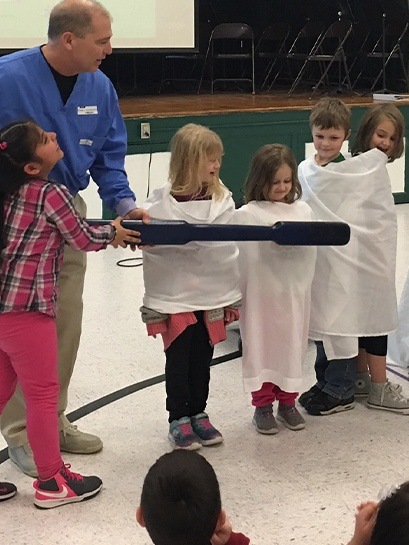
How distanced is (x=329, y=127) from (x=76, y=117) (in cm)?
82

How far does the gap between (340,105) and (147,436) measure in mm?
1246

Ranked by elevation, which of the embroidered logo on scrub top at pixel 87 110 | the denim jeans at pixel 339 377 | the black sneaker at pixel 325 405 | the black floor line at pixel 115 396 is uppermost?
the embroidered logo on scrub top at pixel 87 110

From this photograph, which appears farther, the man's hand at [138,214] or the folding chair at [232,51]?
the folding chair at [232,51]

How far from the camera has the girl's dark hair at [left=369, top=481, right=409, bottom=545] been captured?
1.04 meters

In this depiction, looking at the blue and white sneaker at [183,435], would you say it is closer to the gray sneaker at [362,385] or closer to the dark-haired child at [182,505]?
the gray sneaker at [362,385]

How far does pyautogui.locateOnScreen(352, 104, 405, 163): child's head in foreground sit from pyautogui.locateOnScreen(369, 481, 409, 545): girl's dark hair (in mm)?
1800

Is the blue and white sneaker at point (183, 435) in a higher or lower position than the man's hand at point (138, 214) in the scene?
lower

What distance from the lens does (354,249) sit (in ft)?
8.91

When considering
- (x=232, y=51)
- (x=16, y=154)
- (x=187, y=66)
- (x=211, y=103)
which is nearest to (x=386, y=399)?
(x=16, y=154)

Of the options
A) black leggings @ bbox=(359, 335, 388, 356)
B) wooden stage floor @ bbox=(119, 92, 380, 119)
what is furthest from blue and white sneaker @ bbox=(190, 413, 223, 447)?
wooden stage floor @ bbox=(119, 92, 380, 119)

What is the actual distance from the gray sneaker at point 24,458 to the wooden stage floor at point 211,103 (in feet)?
11.3

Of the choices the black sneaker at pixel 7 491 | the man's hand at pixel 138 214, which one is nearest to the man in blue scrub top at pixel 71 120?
the man's hand at pixel 138 214

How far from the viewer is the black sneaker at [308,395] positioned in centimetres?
287

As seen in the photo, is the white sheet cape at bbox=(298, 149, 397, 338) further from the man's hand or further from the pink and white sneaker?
the pink and white sneaker
